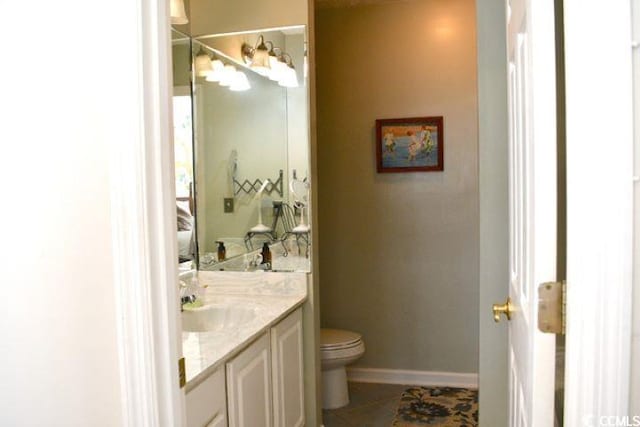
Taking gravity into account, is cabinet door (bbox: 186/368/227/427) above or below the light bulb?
below

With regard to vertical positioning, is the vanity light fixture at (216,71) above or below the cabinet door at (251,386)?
above

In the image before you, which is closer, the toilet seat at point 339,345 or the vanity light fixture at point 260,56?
the vanity light fixture at point 260,56

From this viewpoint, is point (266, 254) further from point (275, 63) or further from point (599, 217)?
point (599, 217)

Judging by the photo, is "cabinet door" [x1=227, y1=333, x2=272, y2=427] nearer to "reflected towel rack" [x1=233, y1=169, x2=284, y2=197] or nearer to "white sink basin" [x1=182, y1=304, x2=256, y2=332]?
"white sink basin" [x1=182, y1=304, x2=256, y2=332]

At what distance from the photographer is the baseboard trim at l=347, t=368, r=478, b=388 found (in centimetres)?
369

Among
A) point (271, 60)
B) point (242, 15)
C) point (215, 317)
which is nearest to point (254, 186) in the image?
point (271, 60)

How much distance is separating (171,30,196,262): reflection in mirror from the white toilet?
1.09 metres

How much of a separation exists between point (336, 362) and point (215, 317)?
3.61ft

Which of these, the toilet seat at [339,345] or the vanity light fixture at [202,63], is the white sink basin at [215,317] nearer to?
the toilet seat at [339,345]

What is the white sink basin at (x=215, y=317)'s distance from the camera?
93.1 inches

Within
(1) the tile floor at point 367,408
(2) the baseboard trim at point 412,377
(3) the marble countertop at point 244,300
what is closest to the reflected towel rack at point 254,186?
(3) the marble countertop at point 244,300

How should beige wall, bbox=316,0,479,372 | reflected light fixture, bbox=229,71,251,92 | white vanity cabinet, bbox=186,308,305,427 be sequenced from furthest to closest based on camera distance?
1. beige wall, bbox=316,0,479,372
2. reflected light fixture, bbox=229,71,251,92
3. white vanity cabinet, bbox=186,308,305,427

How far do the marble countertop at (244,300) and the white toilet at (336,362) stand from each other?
70 cm

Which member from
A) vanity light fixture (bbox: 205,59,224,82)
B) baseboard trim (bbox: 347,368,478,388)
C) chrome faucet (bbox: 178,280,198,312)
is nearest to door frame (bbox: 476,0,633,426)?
chrome faucet (bbox: 178,280,198,312)
